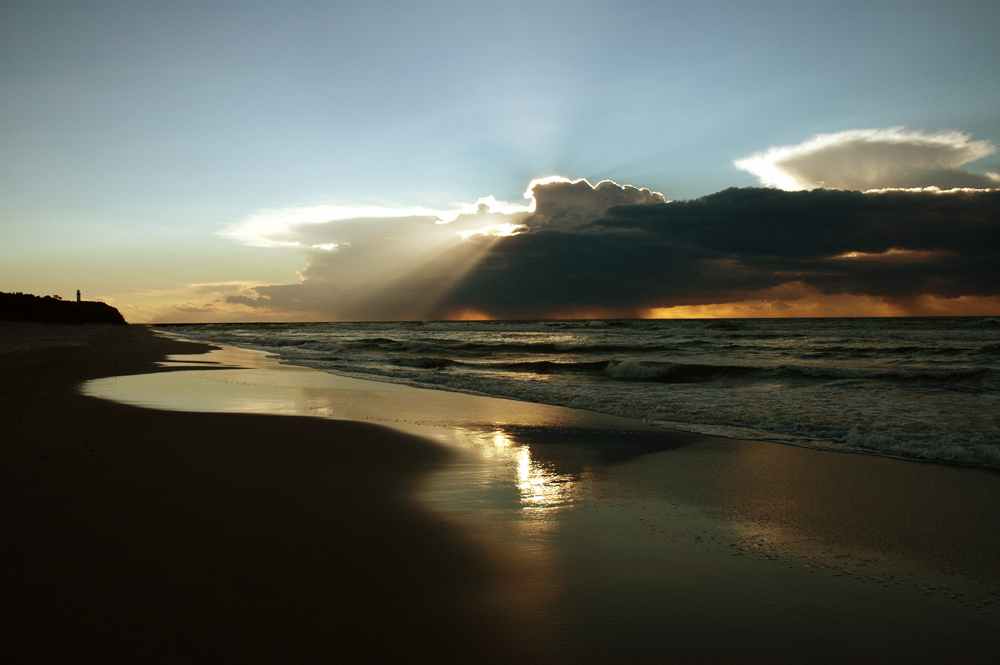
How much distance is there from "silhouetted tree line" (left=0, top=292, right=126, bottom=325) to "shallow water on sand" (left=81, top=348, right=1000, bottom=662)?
6145cm

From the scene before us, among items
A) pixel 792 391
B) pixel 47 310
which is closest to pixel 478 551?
pixel 792 391

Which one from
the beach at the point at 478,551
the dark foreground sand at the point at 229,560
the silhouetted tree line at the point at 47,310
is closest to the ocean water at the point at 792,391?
the beach at the point at 478,551

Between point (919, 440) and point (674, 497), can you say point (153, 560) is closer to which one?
point (674, 497)

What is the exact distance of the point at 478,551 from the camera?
147 inches

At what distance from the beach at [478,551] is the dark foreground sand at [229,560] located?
17mm

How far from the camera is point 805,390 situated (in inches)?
498

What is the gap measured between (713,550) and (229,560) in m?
3.32

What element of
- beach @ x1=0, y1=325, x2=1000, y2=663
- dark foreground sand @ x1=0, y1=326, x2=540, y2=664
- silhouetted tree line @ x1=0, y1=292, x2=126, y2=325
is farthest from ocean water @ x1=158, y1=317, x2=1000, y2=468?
silhouetted tree line @ x1=0, y1=292, x2=126, y2=325

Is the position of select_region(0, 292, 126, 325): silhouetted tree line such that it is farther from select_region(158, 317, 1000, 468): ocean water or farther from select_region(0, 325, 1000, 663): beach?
select_region(0, 325, 1000, 663): beach

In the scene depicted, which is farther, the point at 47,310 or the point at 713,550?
the point at 47,310

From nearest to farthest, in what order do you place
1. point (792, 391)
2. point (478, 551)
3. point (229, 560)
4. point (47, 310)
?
1. point (229, 560)
2. point (478, 551)
3. point (792, 391)
4. point (47, 310)

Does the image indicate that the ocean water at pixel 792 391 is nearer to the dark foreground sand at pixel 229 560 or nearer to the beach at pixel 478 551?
the beach at pixel 478 551

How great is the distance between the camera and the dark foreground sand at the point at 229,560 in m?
2.55

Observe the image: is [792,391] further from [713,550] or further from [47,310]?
[47,310]
